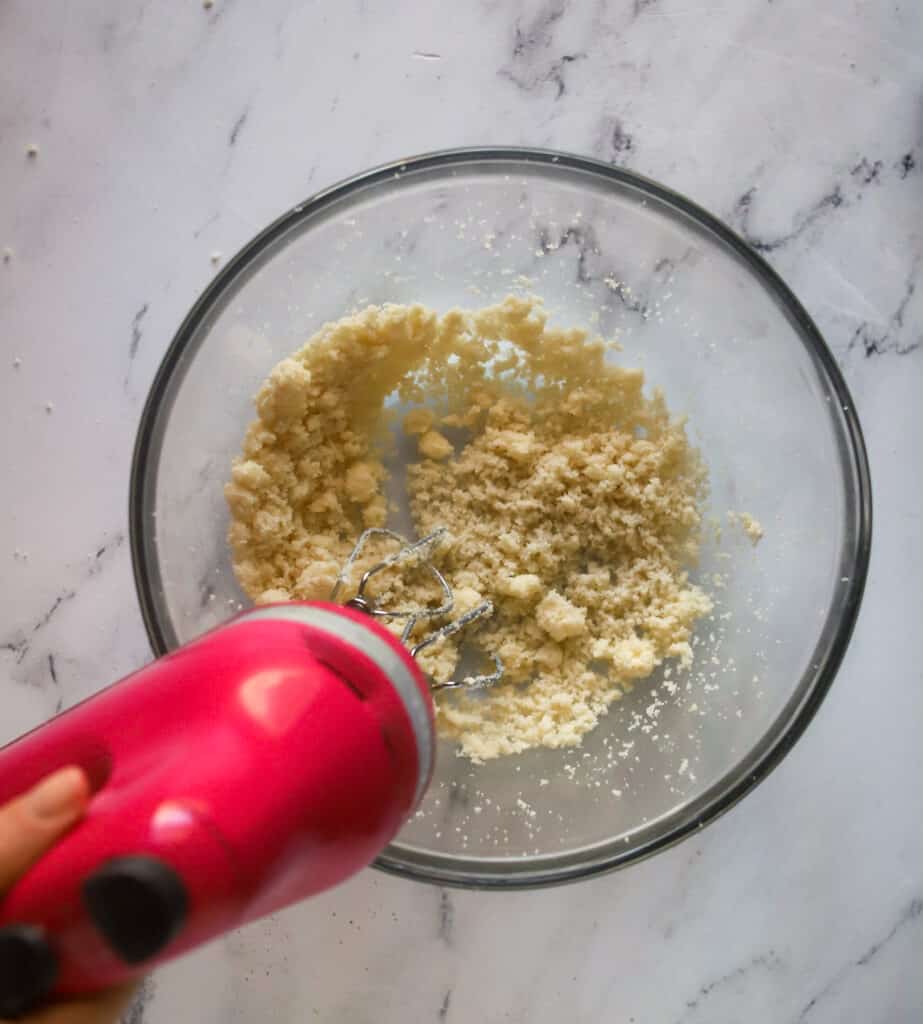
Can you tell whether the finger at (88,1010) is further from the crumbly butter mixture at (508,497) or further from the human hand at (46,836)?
the crumbly butter mixture at (508,497)

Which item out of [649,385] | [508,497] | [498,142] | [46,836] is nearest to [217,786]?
[46,836]

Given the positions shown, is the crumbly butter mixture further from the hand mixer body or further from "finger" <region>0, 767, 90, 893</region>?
"finger" <region>0, 767, 90, 893</region>

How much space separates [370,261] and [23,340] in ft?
1.54

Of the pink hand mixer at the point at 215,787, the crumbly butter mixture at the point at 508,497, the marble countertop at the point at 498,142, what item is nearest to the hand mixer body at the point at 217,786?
the pink hand mixer at the point at 215,787

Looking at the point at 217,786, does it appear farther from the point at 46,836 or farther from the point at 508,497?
the point at 508,497

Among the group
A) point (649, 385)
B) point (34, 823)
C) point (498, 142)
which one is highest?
point (498, 142)

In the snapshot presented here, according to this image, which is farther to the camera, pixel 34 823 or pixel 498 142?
pixel 498 142

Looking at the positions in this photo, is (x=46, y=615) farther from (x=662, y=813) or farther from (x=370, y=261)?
(x=662, y=813)

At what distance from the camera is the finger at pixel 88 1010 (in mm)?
583

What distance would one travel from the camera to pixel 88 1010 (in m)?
0.60

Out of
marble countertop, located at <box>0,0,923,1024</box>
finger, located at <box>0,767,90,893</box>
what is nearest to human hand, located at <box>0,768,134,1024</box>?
finger, located at <box>0,767,90,893</box>

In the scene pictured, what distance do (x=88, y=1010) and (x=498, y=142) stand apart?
41.2 inches

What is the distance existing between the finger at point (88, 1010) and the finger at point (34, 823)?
0.08 metres

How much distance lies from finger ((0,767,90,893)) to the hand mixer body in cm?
2
